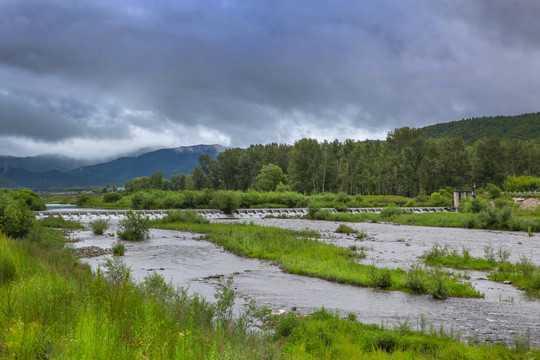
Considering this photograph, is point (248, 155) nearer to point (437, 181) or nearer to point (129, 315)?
point (437, 181)

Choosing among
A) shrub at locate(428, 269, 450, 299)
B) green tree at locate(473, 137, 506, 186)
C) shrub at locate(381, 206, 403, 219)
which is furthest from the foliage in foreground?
green tree at locate(473, 137, 506, 186)

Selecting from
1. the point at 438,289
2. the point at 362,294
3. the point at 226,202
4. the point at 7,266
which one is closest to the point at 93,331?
the point at 7,266

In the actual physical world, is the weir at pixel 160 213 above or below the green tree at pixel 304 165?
below

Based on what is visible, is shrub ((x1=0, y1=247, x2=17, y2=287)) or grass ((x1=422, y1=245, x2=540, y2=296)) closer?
shrub ((x1=0, y1=247, x2=17, y2=287))

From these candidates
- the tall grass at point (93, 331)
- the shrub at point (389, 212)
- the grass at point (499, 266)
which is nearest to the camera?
the tall grass at point (93, 331)

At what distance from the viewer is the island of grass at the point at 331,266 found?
14.4 m

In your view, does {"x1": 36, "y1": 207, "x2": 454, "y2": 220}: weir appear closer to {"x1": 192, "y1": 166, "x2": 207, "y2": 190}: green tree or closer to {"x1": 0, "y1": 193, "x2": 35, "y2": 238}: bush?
{"x1": 0, "y1": 193, "x2": 35, "y2": 238}: bush

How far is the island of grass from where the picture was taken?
47.4 ft

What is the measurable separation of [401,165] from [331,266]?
3582 inches

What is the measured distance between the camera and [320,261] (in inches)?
789

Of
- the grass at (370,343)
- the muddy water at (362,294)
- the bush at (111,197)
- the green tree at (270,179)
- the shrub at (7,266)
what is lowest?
the muddy water at (362,294)

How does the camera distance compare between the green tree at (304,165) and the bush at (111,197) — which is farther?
the green tree at (304,165)

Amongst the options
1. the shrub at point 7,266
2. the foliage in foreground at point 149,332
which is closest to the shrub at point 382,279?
the foliage in foreground at point 149,332

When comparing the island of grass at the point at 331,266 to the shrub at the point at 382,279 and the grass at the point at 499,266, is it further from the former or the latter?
the grass at the point at 499,266
